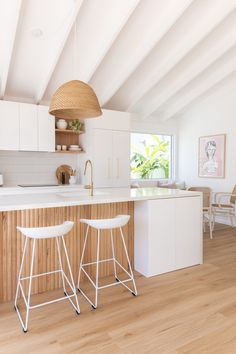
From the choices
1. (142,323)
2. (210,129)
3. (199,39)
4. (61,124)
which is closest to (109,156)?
(61,124)

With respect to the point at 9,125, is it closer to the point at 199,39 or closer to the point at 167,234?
the point at 167,234

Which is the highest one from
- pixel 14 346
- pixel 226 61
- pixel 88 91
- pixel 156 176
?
pixel 226 61

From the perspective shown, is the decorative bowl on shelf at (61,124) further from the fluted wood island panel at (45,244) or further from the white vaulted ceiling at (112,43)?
A: the fluted wood island panel at (45,244)

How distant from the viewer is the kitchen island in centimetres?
239

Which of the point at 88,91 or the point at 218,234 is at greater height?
the point at 88,91

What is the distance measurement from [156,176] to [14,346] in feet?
16.8

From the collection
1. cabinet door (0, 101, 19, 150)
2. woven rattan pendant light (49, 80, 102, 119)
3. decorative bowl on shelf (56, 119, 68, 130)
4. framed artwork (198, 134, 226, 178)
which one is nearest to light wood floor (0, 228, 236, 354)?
woven rattan pendant light (49, 80, 102, 119)

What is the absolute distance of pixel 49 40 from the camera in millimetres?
3365

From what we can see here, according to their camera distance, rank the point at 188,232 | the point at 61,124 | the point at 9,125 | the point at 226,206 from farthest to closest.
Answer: the point at 226,206
the point at 61,124
the point at 9,125
the point at 188,232

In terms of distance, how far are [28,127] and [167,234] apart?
112 inches

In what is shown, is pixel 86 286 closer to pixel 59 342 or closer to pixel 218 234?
pixel 59 342

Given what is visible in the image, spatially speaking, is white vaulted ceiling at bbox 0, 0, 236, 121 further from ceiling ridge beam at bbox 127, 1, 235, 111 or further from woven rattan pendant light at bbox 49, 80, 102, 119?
woven rattan pendant light at bbox 49, 80, 102, 119

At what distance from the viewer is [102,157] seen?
4719 millimetres

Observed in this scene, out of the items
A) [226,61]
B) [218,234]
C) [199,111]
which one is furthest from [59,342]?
[199,111]
